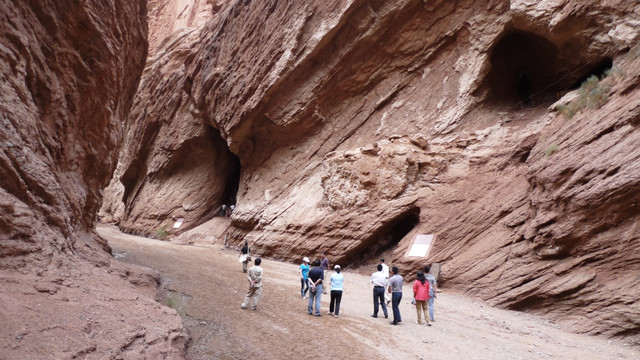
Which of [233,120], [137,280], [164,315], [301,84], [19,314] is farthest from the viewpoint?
[233,120]

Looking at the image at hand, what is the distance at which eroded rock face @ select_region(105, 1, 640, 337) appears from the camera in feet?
31.7

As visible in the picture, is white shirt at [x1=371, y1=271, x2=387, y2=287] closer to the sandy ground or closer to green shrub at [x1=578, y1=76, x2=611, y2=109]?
the sandy ground

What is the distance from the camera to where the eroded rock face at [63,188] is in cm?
440

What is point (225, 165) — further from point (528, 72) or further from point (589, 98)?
point (589, 98)

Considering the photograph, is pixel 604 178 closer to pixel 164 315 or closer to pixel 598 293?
pixel 598 293

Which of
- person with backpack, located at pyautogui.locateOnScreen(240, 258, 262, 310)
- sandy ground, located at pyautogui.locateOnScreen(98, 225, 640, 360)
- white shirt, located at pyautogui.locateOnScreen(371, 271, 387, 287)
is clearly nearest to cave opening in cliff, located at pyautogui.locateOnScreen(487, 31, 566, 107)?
sandy ground, located at pyautogui.locateOnScreen(98, 225, 640, 360)

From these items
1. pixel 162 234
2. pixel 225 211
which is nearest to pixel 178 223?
pixel 162 234

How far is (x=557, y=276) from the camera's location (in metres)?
9.82

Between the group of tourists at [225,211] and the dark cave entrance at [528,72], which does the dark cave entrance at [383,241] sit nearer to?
the dark cave entrance at [528,72]

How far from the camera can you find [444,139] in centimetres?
1691

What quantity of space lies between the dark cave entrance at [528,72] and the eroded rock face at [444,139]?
0.09 metres

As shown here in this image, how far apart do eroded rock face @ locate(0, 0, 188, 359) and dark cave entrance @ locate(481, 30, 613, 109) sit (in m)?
16.2

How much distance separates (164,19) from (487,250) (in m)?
57.9

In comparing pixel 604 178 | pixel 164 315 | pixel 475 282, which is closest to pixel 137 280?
pixel 164 315
